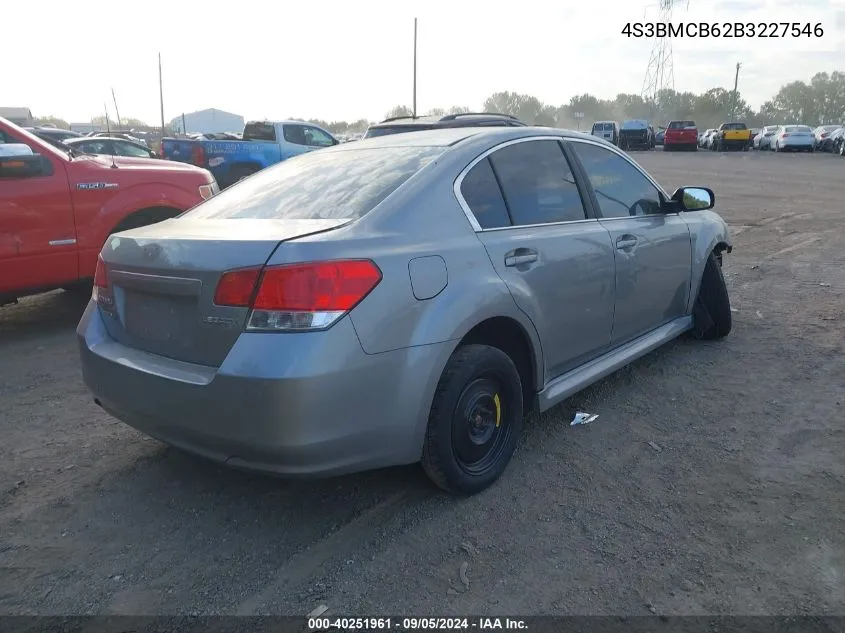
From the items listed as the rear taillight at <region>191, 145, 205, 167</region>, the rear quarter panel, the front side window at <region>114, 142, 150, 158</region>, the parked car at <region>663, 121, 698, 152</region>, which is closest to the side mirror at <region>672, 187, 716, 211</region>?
the rear quarter panel

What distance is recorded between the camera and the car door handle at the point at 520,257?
3230 millimetres

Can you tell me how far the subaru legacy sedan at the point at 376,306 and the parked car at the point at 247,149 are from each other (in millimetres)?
10829

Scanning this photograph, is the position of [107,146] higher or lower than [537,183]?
higher

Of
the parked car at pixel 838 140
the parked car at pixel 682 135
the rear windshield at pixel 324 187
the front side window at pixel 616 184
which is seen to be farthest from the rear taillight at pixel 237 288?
the parked car at pixel 682 135

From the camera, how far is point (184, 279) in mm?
2729

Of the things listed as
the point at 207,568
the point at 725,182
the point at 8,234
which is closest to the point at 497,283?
the point at 207,568

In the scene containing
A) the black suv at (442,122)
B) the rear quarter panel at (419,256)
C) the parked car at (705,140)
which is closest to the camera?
the rear quarter panel at (419,256)

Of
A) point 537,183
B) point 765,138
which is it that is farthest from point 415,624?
point 765,138

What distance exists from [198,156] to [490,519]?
13.0m

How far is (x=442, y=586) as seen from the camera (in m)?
2.56

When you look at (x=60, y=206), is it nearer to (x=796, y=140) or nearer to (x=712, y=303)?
(x=712, y=303)

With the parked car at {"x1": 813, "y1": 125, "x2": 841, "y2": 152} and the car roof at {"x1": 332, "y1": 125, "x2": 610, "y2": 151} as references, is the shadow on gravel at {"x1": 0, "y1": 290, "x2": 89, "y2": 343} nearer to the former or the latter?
the car roof at {"x1": 332, "y1": 125, "x2": 610, "y2": 151}

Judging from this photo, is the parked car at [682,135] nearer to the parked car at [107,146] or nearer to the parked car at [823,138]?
the parked car at [823,138]

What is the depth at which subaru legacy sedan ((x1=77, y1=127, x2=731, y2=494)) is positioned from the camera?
8.31ft
